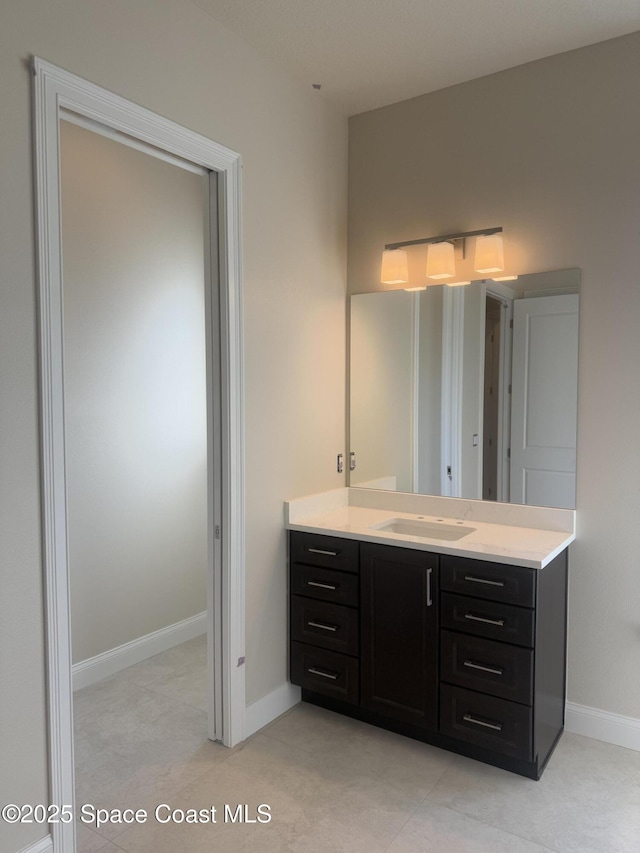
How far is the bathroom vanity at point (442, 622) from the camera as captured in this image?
2.24 metres

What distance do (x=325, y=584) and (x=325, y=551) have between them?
0.15 metres

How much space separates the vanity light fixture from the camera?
8.74 ft

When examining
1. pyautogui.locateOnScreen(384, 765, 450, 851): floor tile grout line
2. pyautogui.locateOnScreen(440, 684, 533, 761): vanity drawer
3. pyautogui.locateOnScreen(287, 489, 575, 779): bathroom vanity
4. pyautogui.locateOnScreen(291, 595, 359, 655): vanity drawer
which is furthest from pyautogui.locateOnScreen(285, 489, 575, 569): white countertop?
pyautogui.locateOnScreen(384, 765, 450, 851): floor tile grout line

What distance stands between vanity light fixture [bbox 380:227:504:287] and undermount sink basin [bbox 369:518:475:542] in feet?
3.58

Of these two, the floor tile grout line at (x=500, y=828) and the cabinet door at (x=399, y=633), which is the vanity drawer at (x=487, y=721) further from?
the floor tile grout line at (x=500, y=828)

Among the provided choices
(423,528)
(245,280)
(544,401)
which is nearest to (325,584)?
(423,528)

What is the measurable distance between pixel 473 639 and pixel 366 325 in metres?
1.55

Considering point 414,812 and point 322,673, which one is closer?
point 414,812

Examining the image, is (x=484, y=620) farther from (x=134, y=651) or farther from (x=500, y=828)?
(x=134, y=651)

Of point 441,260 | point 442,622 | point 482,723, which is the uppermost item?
point 441,260

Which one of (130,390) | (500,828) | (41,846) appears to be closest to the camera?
(41,846)

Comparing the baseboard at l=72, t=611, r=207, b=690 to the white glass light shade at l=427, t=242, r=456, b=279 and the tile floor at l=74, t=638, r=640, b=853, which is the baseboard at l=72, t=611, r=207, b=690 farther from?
the white glass light shade at l=427, t=242, r=456, b=279

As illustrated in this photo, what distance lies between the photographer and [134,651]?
3.35 meters

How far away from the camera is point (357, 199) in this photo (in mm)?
3119
